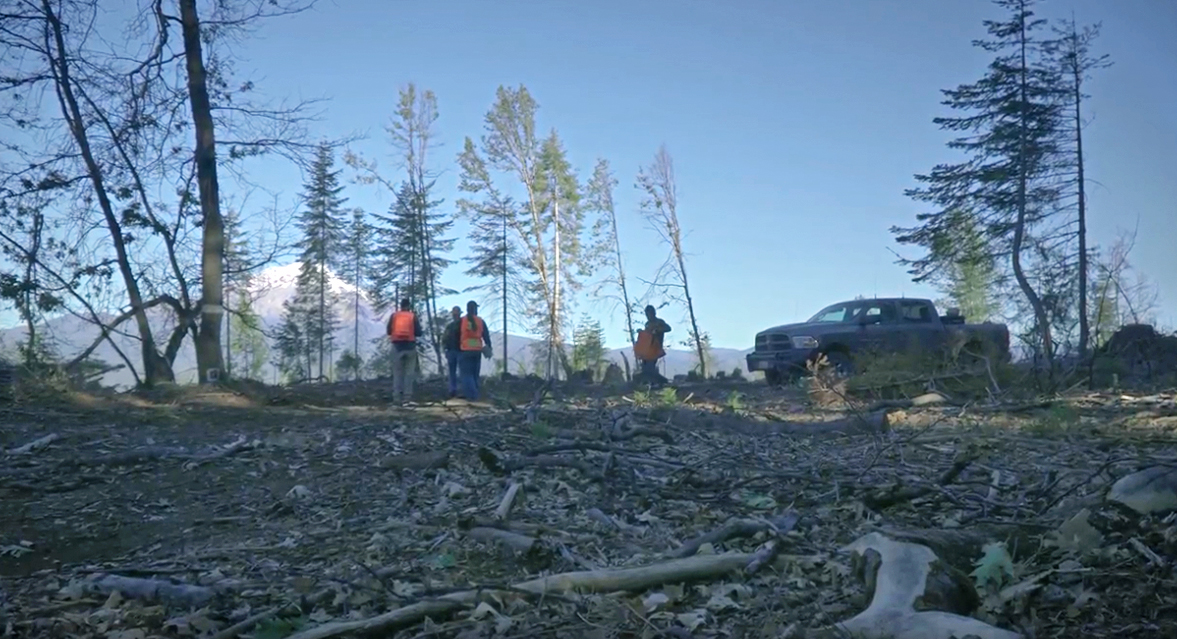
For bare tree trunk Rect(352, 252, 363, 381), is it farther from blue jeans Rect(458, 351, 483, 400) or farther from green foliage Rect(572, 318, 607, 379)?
blue jeans Rect(458, 351, 483, 400)

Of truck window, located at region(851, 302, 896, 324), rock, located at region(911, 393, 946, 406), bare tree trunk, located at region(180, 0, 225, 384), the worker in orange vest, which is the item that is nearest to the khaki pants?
the worker in orange vest

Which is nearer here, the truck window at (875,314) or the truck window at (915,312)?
the truck window at (875,314)

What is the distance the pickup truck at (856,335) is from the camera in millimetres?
17828

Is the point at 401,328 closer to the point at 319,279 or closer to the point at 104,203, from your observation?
the point at 104,203

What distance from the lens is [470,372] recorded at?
15094 millimetres

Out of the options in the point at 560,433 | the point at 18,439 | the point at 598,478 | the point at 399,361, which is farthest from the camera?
the point at 399,361

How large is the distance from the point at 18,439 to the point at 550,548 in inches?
266

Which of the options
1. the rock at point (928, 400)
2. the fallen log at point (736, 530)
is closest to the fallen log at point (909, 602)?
the fallen log at point (736, 530)

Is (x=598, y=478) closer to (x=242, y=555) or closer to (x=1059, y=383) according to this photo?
(x=242, y=555)

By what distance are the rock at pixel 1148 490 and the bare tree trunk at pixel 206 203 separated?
1393 cm

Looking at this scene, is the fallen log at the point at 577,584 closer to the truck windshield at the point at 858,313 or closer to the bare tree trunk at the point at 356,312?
the truck windshield at the point at 858,313

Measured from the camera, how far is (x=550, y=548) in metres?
4.71

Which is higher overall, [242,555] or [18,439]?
[18,439]

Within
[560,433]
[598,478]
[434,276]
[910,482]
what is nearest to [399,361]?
[560,433]
